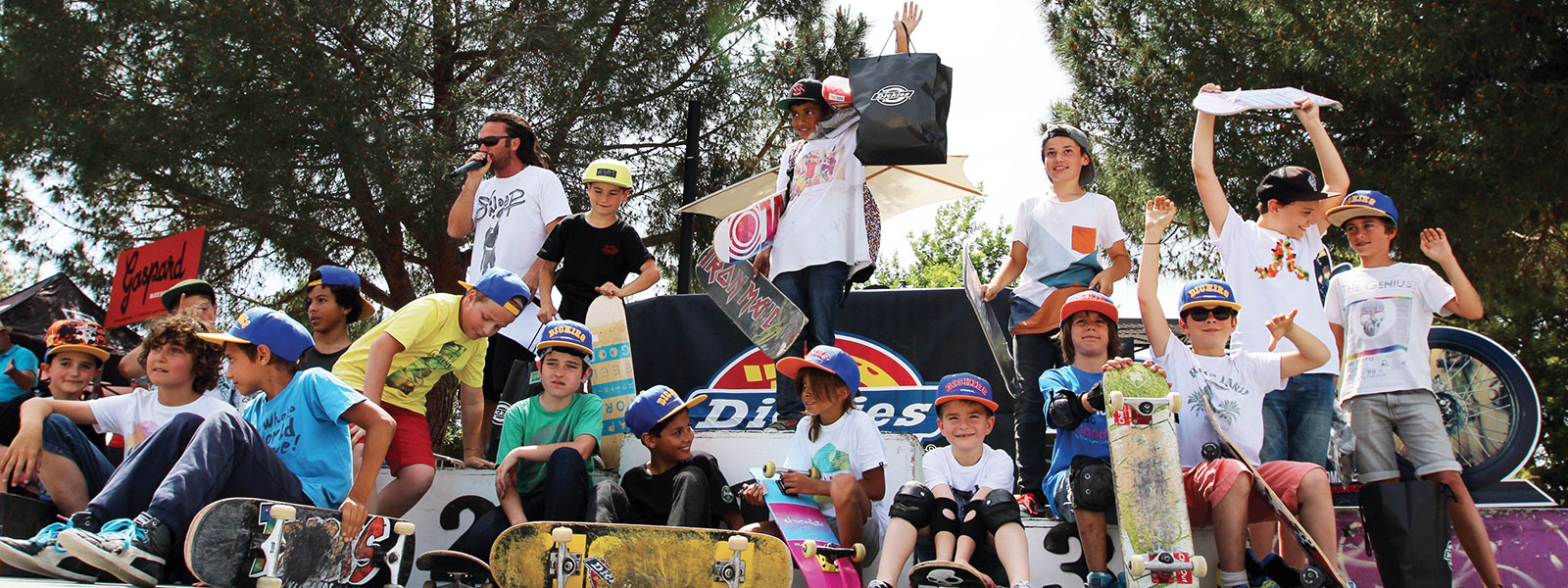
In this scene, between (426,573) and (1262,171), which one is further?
(1262,171)

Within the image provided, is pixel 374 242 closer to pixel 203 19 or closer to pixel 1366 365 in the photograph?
pixel 203 19

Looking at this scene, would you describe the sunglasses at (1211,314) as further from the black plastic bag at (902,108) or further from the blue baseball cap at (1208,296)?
the black plastic bag at (902,108)

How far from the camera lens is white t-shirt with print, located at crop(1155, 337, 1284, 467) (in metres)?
4.00

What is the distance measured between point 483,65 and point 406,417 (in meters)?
5.67

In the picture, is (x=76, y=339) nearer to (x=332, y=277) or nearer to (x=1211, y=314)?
(x=332, y=277)

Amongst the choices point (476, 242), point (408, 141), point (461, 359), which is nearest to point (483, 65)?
point (408, 141)

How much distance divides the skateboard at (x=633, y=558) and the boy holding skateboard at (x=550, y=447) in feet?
1.40

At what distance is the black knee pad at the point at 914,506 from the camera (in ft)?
12.6

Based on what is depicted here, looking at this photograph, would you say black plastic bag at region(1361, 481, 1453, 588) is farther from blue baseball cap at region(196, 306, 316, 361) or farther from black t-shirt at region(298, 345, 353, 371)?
black t-shirt at region(298, 345, 353, 371)

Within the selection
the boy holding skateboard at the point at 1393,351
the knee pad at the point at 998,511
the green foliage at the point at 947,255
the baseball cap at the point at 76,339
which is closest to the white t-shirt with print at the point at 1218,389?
the boy holding skateboard at the point at 1393,351

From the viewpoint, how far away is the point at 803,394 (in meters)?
4.52

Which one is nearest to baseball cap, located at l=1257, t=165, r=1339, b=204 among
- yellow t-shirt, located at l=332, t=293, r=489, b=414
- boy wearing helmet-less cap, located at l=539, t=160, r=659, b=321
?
boy wearing helmet-less cap, located at l=539, t=160, r=659, b=321

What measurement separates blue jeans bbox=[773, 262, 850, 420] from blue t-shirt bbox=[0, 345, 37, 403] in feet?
12.1

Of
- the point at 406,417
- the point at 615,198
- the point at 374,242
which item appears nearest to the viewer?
the point at 406,417
